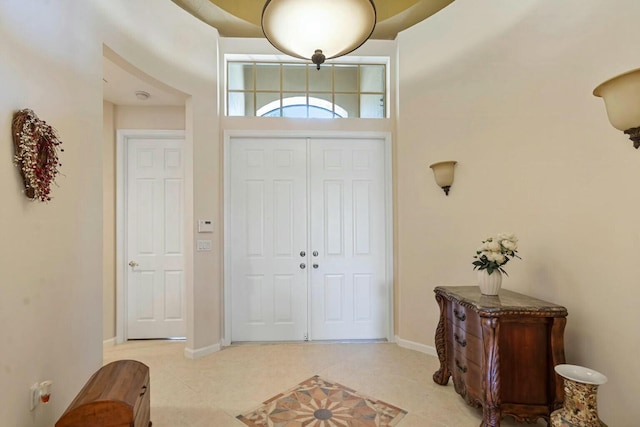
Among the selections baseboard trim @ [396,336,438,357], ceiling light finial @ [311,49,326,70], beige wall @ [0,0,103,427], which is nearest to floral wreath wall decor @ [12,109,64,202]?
beige wall @ [0,0,103,427]

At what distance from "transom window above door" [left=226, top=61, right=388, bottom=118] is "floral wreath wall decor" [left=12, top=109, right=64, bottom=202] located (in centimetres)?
202

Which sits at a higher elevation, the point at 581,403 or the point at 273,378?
the point at 581,403

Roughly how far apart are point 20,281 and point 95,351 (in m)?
0.93

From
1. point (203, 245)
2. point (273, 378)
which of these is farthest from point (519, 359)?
point (203, 245)

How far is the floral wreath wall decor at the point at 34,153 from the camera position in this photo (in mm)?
1445

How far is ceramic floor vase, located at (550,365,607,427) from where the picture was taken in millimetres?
1457

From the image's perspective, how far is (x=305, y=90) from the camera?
11.6 feet

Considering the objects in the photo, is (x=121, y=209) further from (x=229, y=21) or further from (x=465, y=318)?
(x=465, y=318)

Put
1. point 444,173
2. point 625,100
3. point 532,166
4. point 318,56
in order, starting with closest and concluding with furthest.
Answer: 1. point 625,100
2. point 318,56
3. point 532,166
4. point 444,173

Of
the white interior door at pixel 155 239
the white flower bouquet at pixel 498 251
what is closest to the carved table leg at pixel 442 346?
the white flower bouquet at pixel 498 251

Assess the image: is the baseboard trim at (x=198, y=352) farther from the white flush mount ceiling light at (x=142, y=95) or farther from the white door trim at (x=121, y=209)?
the white flush mount ceiling light at (x=142, y=95)

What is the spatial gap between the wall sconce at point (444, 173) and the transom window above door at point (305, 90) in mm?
950

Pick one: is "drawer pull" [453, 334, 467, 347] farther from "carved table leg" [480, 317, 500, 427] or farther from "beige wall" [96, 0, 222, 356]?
"beige wall" [96, 0, 222, 356]

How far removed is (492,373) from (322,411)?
3.76ft
